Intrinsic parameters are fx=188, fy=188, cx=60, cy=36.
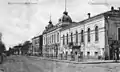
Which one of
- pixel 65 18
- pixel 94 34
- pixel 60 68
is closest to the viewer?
pixel 60 68

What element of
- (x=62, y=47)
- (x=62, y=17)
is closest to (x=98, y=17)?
(x=62, y=47)

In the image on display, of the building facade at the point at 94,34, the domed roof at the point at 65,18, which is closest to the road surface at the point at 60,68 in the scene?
the building facade at the point at 94,34

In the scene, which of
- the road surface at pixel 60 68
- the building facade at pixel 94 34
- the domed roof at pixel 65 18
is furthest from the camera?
the domed roof at pixel 65 18

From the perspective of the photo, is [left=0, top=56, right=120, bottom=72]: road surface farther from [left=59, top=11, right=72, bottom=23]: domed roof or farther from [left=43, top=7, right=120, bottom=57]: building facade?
[left=59, top=11, right=72, bottom=23]: domed roof

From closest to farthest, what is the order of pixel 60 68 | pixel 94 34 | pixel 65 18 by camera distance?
pixel 60 68, pixel 94 34, pixel 65 18

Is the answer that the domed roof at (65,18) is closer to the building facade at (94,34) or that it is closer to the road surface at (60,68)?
the building facade at (94,34)

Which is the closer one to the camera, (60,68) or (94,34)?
(60,68)

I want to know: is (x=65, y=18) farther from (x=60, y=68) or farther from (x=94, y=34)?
(x=60, y=68)

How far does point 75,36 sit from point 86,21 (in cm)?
713

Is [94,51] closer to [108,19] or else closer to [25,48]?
[108,19]

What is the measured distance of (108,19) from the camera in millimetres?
36281

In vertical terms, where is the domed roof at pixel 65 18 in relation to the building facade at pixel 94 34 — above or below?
above

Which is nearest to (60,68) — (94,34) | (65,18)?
(94,34)

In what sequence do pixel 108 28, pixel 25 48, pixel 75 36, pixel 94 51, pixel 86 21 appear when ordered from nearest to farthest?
pixel 108 28
pixel 94 51
pixel 86 21
pixel 75 36
pixel 25 48
